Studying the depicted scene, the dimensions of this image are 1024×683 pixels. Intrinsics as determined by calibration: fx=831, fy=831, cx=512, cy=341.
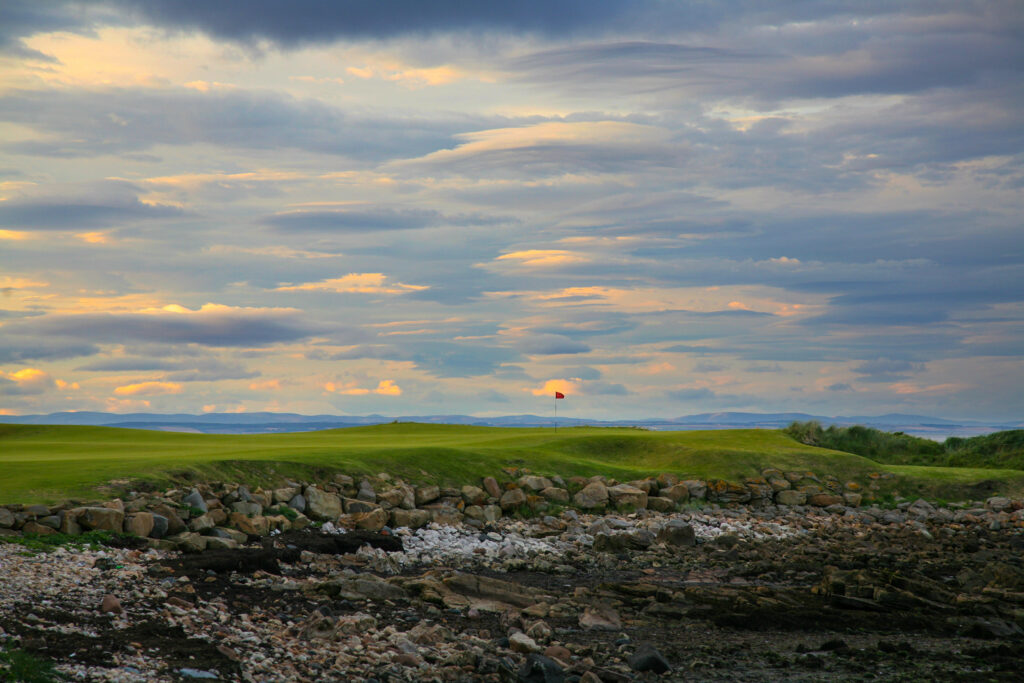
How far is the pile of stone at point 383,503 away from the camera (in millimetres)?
21031

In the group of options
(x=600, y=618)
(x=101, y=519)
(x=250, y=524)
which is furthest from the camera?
(x=250, y=524)

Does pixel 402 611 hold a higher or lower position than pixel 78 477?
lower

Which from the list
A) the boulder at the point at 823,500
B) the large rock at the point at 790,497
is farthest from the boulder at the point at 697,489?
the boulder at the point at 823,500

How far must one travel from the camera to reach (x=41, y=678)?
11055 mm

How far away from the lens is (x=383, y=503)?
28.5m

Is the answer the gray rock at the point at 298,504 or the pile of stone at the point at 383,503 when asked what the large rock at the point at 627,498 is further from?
the gray rock at the point at 298,504

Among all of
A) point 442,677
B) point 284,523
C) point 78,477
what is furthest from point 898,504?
point 78,477

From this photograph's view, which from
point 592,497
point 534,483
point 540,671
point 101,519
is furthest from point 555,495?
point 540,671

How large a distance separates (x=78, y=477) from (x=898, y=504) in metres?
33.2

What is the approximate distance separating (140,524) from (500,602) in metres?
9.47

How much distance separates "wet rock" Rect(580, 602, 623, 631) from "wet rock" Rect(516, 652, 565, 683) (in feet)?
12.1

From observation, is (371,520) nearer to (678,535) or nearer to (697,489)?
(678,535)

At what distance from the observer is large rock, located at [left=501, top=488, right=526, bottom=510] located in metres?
31.4

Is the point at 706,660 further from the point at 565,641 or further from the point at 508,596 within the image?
the point at 508,596
